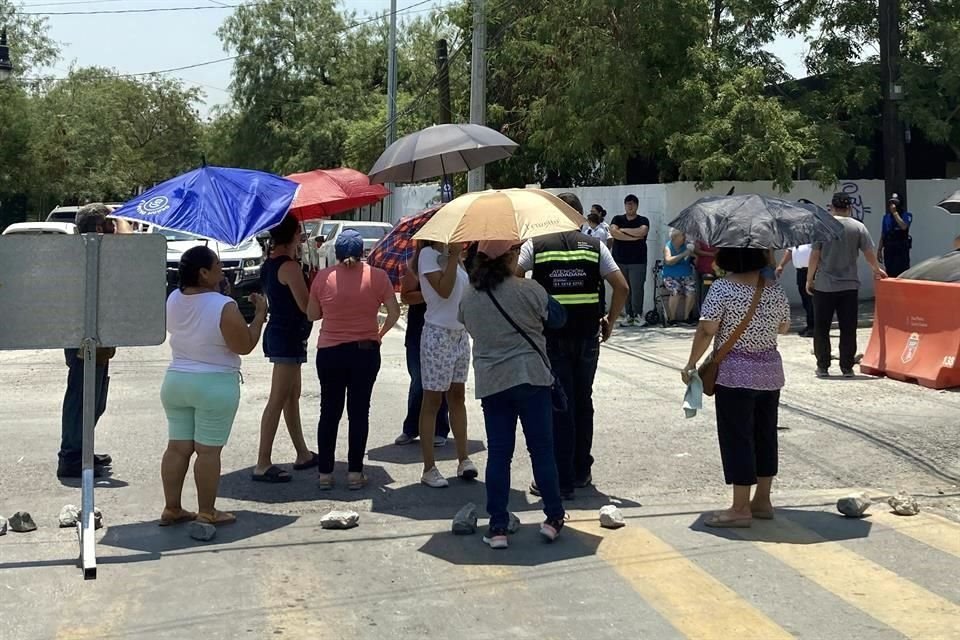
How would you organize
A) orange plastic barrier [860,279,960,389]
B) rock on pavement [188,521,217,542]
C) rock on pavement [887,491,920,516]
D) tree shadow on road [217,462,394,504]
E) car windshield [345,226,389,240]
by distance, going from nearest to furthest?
rock on pavement [188,521,217,542] → rock on pavement [887,491,920,516] → tree shadow on road [217,462,394,504] → orange plastic barrier [860,279,960,389] → car windshield [345,226,389,240]

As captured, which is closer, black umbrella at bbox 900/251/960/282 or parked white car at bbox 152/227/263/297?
black umbrella at bbox 900/251/960/282

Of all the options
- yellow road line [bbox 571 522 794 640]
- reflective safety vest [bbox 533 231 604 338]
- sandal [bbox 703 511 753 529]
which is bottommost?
yellow road line [bbox 571 522 794 640]

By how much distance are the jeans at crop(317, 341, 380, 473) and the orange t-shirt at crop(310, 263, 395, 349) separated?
0.21ft

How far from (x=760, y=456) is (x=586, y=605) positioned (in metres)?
1.88

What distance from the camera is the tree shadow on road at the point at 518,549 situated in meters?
6.38

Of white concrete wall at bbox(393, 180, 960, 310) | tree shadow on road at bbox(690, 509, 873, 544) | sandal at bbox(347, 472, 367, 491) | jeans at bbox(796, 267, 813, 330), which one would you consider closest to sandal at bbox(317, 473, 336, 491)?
sandal at bbox(347, 472, 367, 491)

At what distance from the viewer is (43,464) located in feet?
28.5

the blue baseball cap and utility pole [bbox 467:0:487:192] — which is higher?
utility pole [bbox 467:0:487:192]

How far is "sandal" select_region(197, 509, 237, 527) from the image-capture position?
696cm

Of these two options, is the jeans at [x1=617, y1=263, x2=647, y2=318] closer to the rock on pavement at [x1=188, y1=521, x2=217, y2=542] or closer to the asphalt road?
the asphalt road

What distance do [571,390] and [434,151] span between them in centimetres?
266

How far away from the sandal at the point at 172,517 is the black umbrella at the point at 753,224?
339 cm

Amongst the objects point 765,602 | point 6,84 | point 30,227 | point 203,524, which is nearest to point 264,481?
point 203,524

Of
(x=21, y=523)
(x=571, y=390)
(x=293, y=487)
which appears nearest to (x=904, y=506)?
(x=571, y=390)
